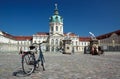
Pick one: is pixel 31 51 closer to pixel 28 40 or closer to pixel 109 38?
pixel 109 38

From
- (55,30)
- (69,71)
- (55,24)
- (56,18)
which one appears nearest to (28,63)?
(69,71)

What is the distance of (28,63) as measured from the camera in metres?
7.65

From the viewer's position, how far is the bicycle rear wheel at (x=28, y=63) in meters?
7.43

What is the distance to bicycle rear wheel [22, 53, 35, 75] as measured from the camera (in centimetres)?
743

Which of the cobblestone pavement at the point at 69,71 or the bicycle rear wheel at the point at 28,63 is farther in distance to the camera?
the bicycle rear wheel at the point at 28,63

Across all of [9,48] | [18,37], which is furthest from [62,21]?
[9,48]

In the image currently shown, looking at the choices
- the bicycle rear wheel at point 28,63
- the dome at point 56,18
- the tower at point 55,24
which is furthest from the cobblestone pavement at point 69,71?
the dome at point 56,18

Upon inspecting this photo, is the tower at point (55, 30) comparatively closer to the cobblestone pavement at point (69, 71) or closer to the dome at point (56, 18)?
the dome at point (56, 18)

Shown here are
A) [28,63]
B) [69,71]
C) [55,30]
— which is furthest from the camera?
[55,30]

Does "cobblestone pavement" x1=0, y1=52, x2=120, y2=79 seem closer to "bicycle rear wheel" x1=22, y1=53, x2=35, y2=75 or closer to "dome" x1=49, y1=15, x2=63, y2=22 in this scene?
"bicycle rear wheel" x1=22, y1=53, x2=35, y2=75

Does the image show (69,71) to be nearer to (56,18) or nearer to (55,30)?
(55,30)

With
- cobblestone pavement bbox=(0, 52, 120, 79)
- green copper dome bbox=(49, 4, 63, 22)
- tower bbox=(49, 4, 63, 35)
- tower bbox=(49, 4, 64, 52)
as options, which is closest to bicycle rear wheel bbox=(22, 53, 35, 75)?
cobblestone pavement bbox=(0, 52, 120, 79)

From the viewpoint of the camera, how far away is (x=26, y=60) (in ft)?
24.9

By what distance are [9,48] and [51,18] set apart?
87.3 metres
